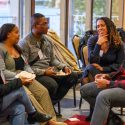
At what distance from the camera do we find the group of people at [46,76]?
3.02 meters

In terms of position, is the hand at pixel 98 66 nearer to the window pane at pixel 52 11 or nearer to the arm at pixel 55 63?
the arm at pixel 55 63

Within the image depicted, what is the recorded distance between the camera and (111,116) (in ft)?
11.9

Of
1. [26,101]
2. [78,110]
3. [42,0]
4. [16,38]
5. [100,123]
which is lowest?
[78,110]

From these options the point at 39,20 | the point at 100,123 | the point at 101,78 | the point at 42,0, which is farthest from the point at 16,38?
the point at 42,0

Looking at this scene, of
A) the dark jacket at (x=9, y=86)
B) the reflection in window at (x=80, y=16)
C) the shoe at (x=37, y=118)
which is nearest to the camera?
the dark jacket at (x=9, y=86)

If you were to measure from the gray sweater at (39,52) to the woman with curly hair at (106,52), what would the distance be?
44cm

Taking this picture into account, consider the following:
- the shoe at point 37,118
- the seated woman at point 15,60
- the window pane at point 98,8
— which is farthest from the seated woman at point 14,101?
the window pane at point 98,8

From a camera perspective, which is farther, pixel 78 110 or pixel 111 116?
pixel 78 110

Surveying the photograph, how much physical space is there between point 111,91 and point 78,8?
4.01m

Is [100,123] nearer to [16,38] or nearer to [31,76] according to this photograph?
[31,76]

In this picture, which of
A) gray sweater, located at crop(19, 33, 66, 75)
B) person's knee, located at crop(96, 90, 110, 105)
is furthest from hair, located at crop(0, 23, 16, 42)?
person's knee, located at crop(96, 90, 110, 105)

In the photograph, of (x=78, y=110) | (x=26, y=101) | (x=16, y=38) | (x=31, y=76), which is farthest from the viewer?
(x=78, y=110)

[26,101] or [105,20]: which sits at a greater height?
[105,20]

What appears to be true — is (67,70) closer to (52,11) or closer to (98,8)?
(52,11)
